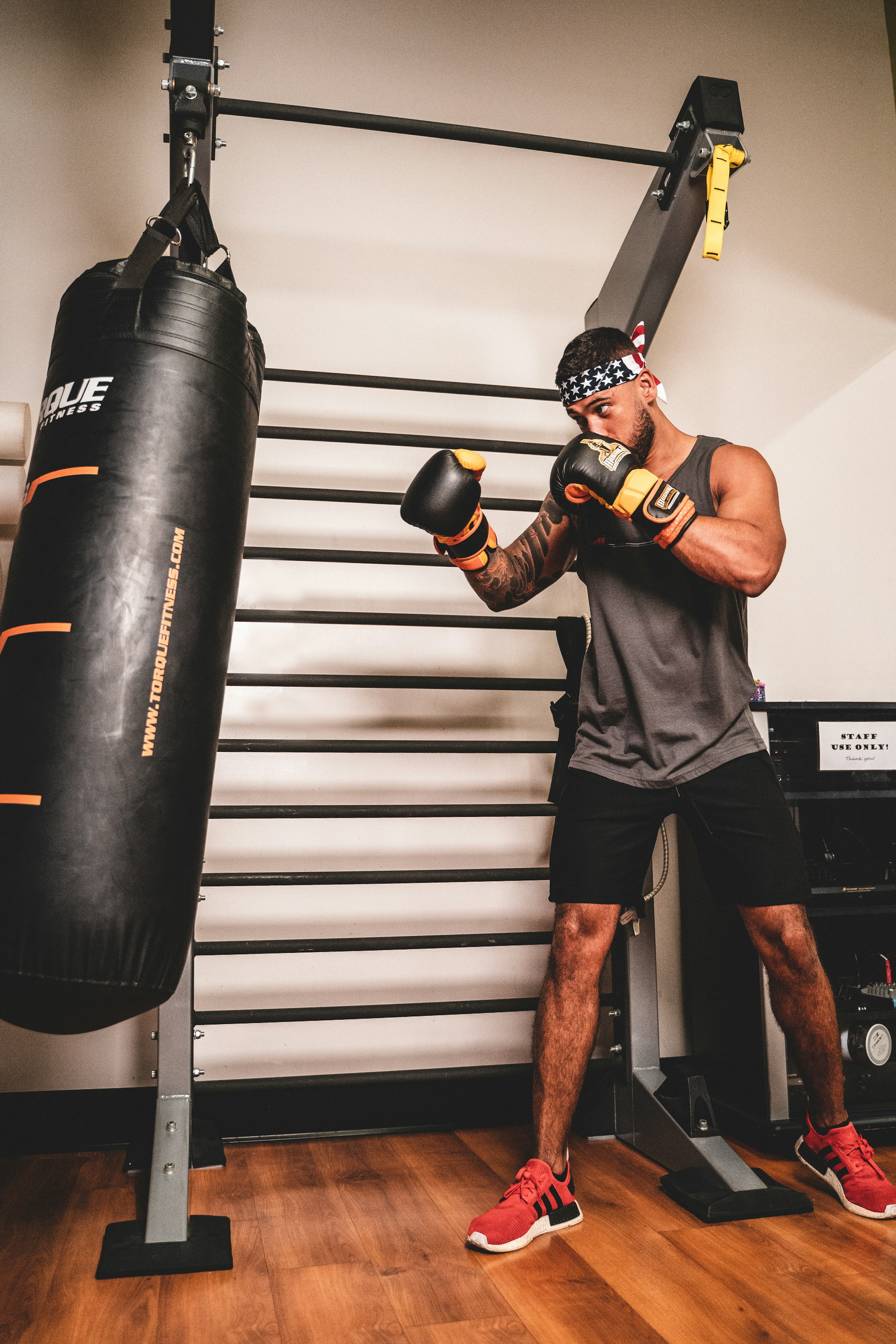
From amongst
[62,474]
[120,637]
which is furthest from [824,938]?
[62,474]

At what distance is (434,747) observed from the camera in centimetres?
208

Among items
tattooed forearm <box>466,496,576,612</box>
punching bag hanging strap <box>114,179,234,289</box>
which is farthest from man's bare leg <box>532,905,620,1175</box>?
punching bag hanging strap <box>114,179,234,289</box>

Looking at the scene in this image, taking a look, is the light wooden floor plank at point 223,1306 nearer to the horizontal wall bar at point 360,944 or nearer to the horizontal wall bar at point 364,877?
the horizontal wall bar at point 360,944

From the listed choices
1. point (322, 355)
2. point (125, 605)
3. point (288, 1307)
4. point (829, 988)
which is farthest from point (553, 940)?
point (322, 355)

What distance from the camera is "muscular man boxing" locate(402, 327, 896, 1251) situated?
171 centimetres

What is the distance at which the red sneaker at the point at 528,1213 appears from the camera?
1553 mm

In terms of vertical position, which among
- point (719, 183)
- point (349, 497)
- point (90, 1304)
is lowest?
point (90, 1304)

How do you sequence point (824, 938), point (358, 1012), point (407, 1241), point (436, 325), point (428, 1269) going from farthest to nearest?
1. point (436, 325)
2. point (824, 938)
3. point (358, 1012)
4. point (407, 1241)
5. point (428, 1269)

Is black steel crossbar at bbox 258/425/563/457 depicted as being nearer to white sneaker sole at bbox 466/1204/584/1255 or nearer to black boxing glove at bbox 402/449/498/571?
black boxing glove at bbox 402/449/498/571

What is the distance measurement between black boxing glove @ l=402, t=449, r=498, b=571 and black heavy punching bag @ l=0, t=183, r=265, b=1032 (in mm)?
408

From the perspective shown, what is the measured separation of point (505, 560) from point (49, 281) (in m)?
1.32

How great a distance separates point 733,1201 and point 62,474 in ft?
5.42

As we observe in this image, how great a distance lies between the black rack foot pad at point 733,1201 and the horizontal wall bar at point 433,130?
2.02m

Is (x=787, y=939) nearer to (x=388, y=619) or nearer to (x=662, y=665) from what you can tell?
(x=662, y=665)
